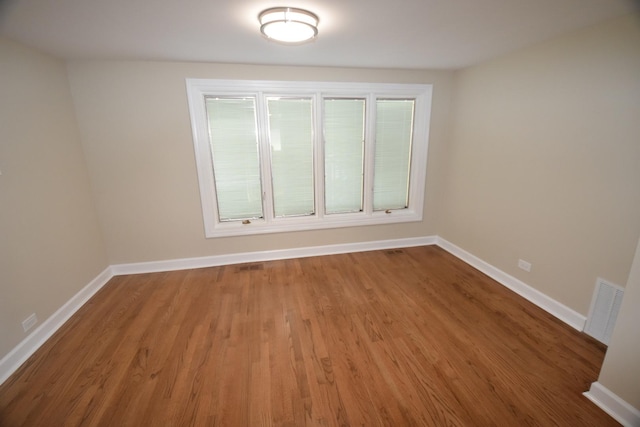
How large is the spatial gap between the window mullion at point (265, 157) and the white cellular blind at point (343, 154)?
2.48ft

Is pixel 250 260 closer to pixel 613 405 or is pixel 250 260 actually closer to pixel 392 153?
pixel 392 153

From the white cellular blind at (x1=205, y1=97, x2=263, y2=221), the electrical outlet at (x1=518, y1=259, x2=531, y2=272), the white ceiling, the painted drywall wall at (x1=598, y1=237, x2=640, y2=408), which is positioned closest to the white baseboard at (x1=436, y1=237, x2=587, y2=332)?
the electrical outlet at (x1=518, y1=259, x2=531, y2=272)

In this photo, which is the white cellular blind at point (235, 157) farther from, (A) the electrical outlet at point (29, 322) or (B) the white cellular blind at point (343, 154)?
(A) the electrical outlet at point (29, 322)

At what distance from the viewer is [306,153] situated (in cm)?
336

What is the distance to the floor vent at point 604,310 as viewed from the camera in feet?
6.31

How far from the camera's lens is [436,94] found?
3.43 metres

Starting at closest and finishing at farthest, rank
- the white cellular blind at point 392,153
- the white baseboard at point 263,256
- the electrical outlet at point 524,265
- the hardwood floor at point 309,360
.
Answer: the hardwood floor at point 309,360 < the electrical outlet at point 524,265 < the white baseboard at point 263,256 < the white cellular blind at point 392,153

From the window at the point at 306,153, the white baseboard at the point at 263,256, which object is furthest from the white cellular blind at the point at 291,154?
the white baseboard at the point at 263,256

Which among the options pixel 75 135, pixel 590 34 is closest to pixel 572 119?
pixel 590 34

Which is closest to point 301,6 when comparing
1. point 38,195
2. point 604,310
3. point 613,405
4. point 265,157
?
point 265,157

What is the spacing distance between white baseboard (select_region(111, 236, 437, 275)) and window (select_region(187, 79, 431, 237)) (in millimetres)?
319

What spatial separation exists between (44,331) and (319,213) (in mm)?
2874

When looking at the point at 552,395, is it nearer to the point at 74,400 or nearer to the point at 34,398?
the point at 74,400

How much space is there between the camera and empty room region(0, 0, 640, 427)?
1624 millimetres
